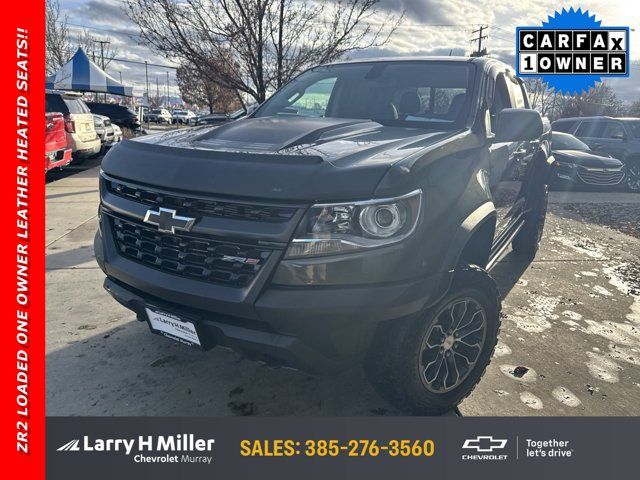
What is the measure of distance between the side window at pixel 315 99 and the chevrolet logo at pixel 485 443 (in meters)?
2.32

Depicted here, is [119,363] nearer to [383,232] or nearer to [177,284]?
[177,284]

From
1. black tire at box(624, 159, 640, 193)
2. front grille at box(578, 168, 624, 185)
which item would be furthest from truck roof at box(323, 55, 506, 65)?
black tire at box(624, 159, 640, 193)

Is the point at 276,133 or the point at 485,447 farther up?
the point at 276,133

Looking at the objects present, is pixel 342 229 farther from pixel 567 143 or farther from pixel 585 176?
pixel 567 143

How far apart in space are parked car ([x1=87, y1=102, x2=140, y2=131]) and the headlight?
18808 millimetres

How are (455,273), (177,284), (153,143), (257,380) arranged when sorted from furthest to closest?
1. (257,380)
2. (153,143)
3. (455,273)
4. (177,284)

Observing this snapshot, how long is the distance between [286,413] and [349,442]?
379 mm

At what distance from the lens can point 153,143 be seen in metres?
2.39

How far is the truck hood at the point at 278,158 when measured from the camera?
1808 millimetres

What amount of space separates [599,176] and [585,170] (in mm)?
417

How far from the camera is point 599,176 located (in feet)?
34.4

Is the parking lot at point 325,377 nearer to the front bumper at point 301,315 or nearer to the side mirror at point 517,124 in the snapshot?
the front bumper at point 301,315

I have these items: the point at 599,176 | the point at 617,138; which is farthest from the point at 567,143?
the point at 617,138
